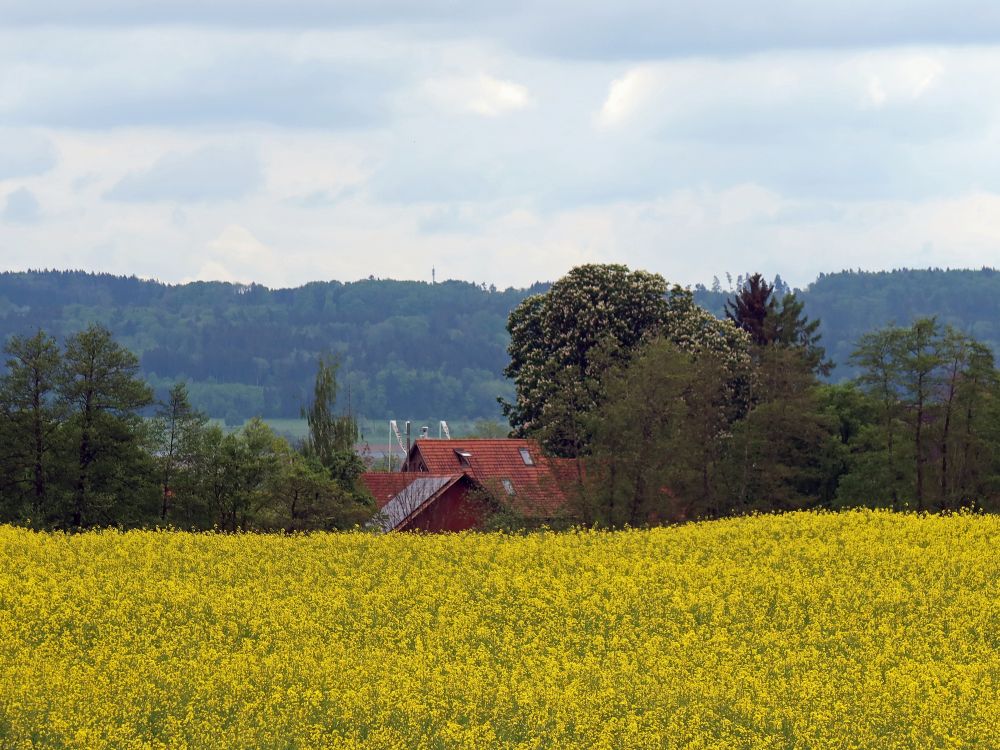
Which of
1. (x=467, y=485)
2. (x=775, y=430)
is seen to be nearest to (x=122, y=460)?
(x=775, y=430)

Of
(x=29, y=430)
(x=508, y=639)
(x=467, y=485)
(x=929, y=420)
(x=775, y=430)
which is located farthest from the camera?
(x=467, y=485)

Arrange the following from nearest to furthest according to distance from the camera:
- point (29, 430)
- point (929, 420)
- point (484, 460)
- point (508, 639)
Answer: point (508, 639)
point (29, 430)
point (929, 420)
point (484, 460)

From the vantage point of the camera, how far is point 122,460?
50.9 m

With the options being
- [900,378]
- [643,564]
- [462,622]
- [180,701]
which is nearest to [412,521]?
[900,378]

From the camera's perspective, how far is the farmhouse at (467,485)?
60312mm

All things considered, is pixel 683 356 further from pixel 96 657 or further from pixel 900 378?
pixel 96 657

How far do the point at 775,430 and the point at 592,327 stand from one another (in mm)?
15373

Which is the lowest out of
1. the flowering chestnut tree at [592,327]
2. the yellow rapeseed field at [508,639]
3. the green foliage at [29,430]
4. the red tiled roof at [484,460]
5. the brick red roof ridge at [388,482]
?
the brick red roof ridge at [388,482]

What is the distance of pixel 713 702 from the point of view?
1892cm

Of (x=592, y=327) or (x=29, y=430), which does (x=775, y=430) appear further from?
(x=29, y=430)

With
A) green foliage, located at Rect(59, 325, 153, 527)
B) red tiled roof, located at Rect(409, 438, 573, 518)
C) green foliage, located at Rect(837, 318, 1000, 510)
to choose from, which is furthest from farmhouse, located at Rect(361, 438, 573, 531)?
green foliage, located at Rect(59, 325, 153, 527)

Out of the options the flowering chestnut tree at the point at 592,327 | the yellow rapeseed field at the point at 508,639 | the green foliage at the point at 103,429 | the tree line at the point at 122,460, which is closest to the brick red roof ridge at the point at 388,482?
the flowering chestnut tree at the point at 592,327

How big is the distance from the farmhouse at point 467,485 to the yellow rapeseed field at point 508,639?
22.9 m

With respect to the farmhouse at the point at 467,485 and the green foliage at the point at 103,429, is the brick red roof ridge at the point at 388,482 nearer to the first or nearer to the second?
the farmhouse at the point at 467,485
